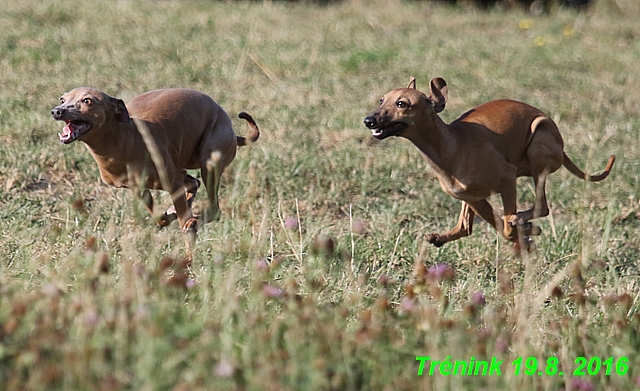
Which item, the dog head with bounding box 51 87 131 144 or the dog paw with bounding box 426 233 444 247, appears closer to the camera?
the dog head with bounding box 51 87 131 144

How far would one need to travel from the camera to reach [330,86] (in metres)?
10.1

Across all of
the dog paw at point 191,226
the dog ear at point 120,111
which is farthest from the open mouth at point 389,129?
the dog ear at point 120,111

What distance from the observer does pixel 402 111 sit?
548 cm

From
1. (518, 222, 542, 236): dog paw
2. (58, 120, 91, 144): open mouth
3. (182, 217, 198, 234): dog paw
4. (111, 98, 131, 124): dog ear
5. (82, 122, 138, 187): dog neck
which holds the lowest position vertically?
(182, 217, 198, 234): dog paw

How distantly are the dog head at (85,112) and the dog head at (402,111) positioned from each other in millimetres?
1400

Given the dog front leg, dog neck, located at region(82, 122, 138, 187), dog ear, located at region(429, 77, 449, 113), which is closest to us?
dog neck, located at region(82, 122, 138, 187)

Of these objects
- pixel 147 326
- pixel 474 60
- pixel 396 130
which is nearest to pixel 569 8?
pixel 474 60

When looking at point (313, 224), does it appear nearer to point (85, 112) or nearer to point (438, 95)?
point (438, 95)

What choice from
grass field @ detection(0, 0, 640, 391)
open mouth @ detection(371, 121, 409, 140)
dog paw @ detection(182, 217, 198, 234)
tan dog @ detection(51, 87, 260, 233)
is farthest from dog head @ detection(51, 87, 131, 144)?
open mouth @ detection(371, 121, 409, 140)

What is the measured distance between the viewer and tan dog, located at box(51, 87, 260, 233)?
17.7ft

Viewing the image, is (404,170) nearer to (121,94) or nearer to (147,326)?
(121,94)

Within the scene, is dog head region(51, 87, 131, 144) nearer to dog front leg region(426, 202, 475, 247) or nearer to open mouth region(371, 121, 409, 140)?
open mouth region(371, 121, 409, 140)

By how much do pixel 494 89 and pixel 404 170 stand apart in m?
3.11

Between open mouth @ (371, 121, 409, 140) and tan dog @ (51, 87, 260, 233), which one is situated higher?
open mouth @ (371, 121, 409, 140)
